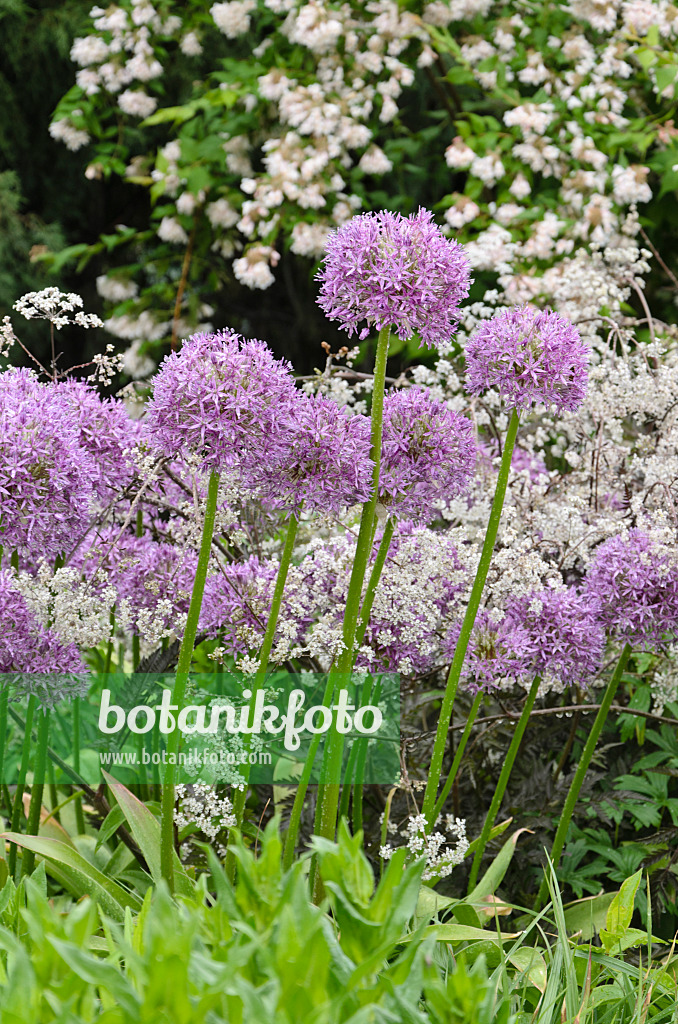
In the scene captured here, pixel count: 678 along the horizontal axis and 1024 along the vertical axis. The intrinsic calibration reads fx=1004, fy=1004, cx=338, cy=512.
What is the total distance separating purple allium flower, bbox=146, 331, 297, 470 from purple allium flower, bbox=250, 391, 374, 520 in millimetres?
37

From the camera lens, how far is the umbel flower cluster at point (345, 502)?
6.07ft

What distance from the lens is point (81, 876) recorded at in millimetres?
2066

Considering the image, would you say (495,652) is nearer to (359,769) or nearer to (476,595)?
(476,595)

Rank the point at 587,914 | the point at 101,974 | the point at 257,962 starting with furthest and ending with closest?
the point at 587,914 < the point at 257,962 < the point at 101,974

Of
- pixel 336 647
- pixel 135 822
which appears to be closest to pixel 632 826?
pixel 336 647

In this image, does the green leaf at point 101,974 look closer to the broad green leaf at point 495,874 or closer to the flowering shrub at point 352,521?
the flowering shrub at point 352,521

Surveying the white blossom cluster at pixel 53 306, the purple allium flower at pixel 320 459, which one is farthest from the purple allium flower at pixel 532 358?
the white blossom cluster at pixel 53 306

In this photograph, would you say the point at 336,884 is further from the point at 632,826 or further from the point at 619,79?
the point at 619,79

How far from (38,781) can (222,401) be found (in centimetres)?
103

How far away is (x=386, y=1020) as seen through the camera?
46.0 inches

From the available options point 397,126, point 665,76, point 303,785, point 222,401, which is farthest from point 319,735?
point 397,126

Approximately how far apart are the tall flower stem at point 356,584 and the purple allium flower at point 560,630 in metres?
0.45

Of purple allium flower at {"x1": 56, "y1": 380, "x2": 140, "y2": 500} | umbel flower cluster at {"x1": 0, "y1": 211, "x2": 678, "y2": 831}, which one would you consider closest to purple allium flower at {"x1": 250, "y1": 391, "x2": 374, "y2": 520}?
umbel flower cluster at {"x1": 0, "y1": 211, "x2": 678, "y2": 831}

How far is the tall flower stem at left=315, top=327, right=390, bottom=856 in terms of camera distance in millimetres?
1921
